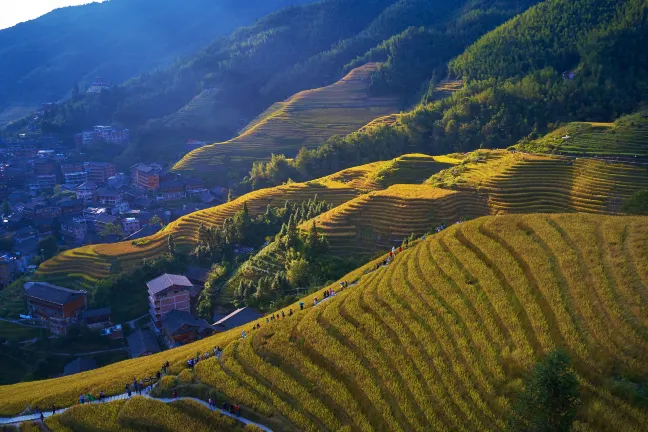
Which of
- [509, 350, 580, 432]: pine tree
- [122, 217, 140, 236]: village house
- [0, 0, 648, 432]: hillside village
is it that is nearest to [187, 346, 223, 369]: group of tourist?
[0, 0, 648, 432]: hillside village

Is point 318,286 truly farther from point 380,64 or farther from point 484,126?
point 380,64

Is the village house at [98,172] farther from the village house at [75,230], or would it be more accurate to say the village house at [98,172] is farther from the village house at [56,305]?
the village house at [56,305]

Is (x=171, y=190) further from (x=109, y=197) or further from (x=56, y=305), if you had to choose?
(x=56, y=305)

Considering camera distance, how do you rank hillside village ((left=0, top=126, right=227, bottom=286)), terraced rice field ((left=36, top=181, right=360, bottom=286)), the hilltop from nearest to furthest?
the hilltop
terraced rice field ((left=36, top=181, right=360, bottom=286))
hillside village ((left=0, top=126, right=227, bottom=286))

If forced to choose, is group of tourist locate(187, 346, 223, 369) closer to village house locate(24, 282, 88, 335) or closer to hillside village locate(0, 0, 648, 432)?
hillside village locate(0, 0, 648, 432)

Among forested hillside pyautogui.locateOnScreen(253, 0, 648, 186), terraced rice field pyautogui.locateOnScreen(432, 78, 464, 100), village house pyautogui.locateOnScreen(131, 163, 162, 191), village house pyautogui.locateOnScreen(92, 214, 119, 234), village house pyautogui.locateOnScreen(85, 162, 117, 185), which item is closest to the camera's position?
forested hillside pyautogui.locateOnScreen(253, 0, 648, 186)

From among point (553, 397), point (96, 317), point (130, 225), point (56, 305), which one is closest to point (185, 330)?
point (96, 317)
